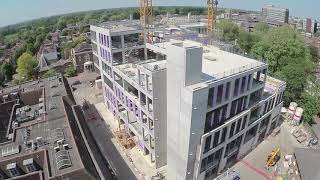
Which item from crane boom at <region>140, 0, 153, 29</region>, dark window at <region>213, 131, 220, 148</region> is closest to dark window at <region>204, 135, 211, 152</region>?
dark window at <region>213, 131, 220, 148</region>

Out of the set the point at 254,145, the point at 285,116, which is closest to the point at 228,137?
the point at 254,145

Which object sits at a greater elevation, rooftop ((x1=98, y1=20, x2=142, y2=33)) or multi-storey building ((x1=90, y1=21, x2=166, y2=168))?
rooftop ((x1=98, y1=20, x2=142, y2=33))

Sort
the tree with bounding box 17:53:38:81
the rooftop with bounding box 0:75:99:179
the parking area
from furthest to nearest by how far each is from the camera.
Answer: the tree with bounding box 17:53:38:81
the parking area
the rooftop with bounding box 0:75:99:179

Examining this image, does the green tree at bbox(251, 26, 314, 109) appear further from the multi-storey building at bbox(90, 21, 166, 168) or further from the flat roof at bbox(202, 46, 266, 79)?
the multi-storey building at bbox(90, 21, 166, 168)

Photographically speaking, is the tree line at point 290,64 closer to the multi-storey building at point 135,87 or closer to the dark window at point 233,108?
the dark window at point 233,108

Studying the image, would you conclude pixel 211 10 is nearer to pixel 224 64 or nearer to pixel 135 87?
pixel 224 64
